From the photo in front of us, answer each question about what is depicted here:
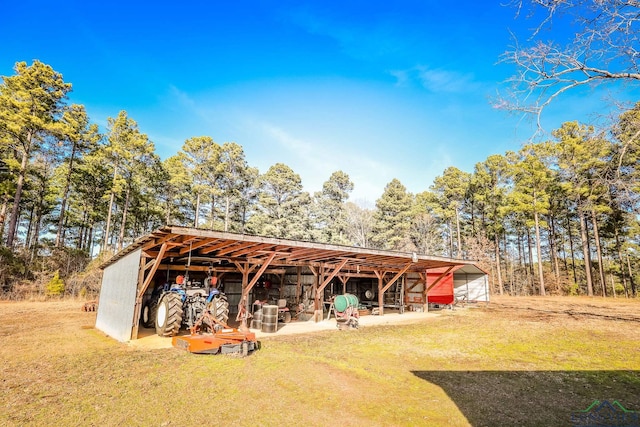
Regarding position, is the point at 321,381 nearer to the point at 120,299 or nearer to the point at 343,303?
the point at 343,303

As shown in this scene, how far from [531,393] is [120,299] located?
10943mm

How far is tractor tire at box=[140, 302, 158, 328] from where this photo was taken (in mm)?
10341

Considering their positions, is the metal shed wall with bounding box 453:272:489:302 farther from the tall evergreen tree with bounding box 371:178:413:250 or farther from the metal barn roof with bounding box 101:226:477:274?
the tall evergreen tree with bounding box 371:178:413:250

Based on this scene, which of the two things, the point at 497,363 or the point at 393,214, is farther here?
the point at 393,214

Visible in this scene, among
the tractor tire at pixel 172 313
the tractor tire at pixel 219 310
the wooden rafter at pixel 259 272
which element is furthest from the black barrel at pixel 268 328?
the tractor tire at pixel 172 313

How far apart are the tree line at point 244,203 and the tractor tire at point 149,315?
14097 millimetres

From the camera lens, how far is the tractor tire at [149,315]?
1034cm

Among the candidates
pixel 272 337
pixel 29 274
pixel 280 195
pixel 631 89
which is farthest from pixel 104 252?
pixel 631 89

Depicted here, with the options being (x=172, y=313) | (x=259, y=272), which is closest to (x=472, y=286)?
(x=259, y=272)

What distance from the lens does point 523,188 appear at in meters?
28.9

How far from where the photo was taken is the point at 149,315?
10641 mm

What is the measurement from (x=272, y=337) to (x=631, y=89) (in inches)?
390

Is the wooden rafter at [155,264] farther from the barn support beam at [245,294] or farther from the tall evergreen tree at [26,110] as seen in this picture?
the tall evergreen tree at [26,110]

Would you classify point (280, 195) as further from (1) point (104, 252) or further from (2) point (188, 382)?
(2) point (188, 382)
